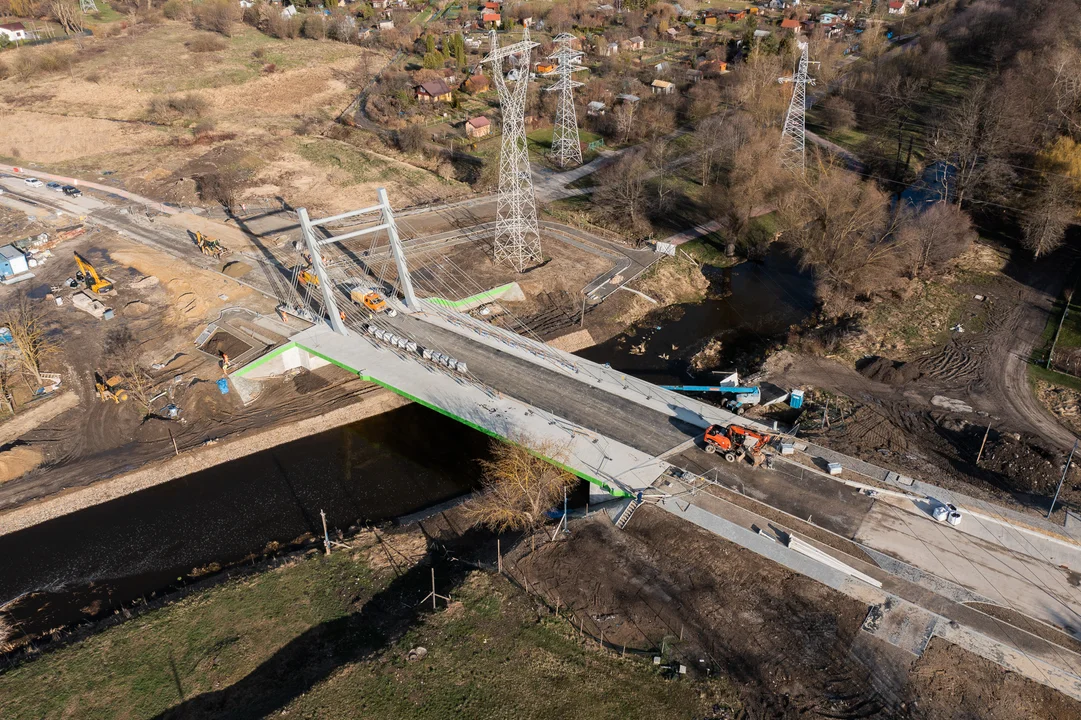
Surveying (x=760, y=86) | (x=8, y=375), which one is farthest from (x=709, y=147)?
(x=8, y=375)

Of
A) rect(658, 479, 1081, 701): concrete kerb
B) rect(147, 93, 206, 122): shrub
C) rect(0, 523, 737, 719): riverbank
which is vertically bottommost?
rect(0, 523, 737, 719): riverbank

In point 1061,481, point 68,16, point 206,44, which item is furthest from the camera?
point 68,16

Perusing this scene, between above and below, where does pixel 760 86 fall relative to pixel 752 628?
above

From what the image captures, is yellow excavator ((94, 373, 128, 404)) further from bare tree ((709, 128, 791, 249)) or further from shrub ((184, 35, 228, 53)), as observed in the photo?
shrub ((184, 35, 228, 53))

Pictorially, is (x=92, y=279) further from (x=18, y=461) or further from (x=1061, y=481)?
(x=1061, y=481)

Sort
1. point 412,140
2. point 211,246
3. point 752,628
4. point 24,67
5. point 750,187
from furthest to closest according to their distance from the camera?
point 24,67, point 412,140, point 211,246, point 750,187, point 752,628

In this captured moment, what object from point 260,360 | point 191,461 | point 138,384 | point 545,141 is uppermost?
point 545,141

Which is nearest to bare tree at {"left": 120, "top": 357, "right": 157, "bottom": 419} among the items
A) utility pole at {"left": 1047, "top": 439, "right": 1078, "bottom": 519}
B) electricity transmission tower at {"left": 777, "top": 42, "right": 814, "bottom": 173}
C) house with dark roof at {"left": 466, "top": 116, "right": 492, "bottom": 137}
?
house with dark roof at {"left": 466, "top": 116, "right": 492, "bottom": 137}

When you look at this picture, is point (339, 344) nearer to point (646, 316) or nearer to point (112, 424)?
point (112, 424)

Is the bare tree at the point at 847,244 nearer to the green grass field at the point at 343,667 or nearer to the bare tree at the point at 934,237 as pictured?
the bare tree at the point at 934,237
